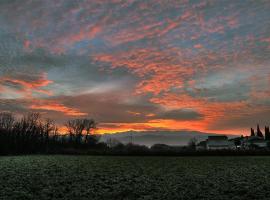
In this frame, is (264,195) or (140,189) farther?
(140,189)

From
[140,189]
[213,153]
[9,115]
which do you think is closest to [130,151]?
[213,153]

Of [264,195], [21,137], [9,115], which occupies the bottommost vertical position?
[264,195]

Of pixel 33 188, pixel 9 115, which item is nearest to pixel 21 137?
pixel 9 115

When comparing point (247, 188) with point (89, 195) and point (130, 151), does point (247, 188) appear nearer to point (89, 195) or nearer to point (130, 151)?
point (89, 195)

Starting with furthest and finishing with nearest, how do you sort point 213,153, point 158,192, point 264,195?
1. point 213,153
2. point 158,192
3. point 264,195

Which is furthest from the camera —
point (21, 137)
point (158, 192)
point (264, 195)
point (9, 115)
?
point (9, 115)

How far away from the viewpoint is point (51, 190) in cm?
2200

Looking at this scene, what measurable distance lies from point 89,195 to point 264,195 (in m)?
11.3

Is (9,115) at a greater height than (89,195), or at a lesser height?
greater

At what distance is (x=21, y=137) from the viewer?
167m

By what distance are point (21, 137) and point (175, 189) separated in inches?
6256

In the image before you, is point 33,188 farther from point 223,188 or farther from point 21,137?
point 21,137

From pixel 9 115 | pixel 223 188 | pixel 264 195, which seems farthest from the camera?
pixel 9 115

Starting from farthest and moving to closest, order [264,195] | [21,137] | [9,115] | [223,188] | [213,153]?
[9,115] → [21,137] → [213,153] → [223,188] → [264,195]
